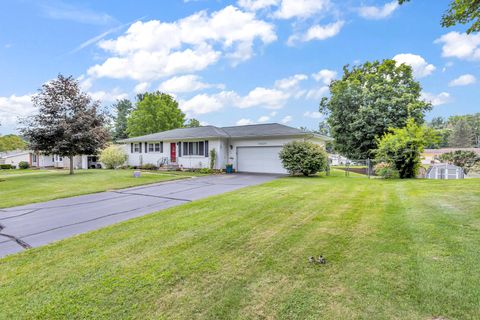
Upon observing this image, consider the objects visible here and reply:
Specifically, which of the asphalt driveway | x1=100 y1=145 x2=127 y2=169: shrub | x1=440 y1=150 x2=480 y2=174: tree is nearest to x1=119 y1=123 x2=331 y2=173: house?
x1=100 y1=145 x2=127 y2=169: shrub

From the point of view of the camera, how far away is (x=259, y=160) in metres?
17.3

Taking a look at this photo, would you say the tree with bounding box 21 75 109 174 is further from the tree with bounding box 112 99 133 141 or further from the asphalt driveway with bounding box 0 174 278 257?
the tree with bounding box 112 99 133 141

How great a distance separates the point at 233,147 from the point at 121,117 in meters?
42.1

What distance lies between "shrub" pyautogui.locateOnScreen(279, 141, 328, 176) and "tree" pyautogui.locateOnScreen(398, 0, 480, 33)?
364 inches

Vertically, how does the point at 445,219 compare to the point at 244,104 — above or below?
below

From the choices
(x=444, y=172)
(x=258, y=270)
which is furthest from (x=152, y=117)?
(x=258, y=270)

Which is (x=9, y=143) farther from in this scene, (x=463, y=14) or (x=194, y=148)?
(x=463, y=14)

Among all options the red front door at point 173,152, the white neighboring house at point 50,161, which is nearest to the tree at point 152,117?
the white neighboring house at point 50,161

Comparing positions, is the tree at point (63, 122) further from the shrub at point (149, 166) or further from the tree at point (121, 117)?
the tree at point (121, 117)

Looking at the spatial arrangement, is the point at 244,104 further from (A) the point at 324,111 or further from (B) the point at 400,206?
(B) the point at 400,206

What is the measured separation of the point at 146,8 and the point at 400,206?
15038 mm

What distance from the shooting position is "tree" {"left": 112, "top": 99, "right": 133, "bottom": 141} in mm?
49312

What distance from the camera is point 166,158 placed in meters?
20.8

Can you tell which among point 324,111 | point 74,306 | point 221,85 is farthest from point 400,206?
point 221,85
